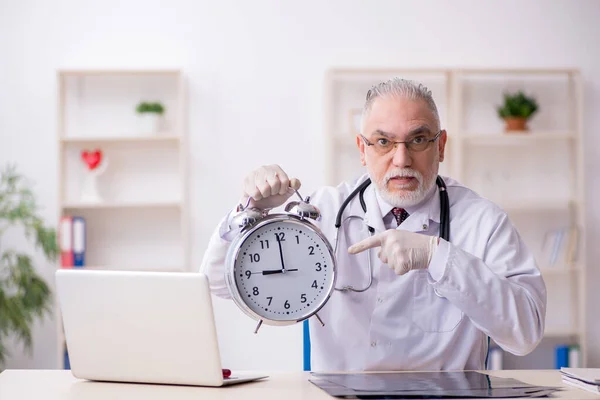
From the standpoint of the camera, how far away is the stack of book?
166cm

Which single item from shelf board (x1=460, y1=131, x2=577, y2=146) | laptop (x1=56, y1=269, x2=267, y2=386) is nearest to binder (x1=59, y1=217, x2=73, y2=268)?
shelf board (x1=460, y1=131, x2=577, y2=146)

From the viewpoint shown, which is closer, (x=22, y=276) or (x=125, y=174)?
(x=22, y=276)

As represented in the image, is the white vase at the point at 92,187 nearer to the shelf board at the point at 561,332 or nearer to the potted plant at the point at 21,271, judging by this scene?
the potted plant at the point at 21,271

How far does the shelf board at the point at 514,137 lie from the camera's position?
15.1 feet

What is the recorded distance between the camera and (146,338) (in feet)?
5.50

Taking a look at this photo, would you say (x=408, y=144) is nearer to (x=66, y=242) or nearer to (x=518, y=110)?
(x=518, y=110)

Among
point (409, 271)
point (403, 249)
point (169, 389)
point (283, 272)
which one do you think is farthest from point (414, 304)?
point (169, 389)

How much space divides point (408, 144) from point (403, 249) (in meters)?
0.43

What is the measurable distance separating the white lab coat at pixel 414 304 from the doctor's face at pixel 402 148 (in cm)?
9

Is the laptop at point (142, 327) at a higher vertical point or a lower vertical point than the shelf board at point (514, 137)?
lower

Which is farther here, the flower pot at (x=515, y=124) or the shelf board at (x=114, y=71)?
the flower pot at (x=515, y=124)

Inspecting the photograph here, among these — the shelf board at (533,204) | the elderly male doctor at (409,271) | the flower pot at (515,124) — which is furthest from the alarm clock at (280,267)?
the flower pot at (515,124)

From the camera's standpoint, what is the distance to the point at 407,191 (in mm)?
2203

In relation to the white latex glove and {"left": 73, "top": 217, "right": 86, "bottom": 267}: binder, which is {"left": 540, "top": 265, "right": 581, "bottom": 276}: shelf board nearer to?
{"left": 73, "top": 217, "right": 86, "bottom": 267}: binder
